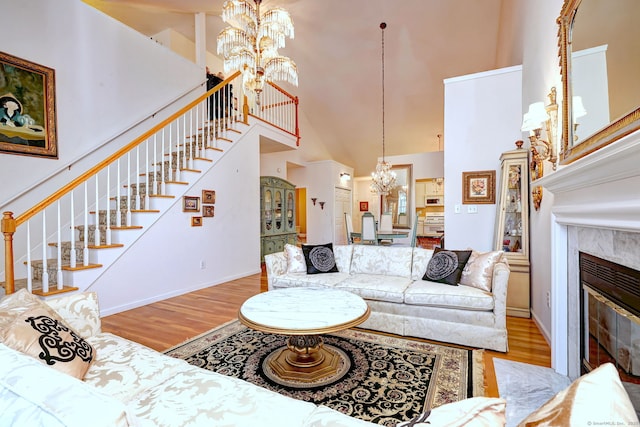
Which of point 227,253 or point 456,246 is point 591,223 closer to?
point 456,246

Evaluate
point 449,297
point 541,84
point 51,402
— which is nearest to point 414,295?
point 449,297

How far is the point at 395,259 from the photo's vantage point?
10.9ft

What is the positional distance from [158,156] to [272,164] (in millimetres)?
3119

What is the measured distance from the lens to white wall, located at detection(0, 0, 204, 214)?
11.0 feet

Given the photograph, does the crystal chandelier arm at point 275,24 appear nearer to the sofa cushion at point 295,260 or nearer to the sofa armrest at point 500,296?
the sofa cushion at point 295,260

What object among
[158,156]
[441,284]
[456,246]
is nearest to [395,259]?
[441,284]

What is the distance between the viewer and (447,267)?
286 cm

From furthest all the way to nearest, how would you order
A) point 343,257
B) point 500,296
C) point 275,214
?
point 275,214, point 343,257, point 500,296

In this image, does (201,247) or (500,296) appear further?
(201,247)

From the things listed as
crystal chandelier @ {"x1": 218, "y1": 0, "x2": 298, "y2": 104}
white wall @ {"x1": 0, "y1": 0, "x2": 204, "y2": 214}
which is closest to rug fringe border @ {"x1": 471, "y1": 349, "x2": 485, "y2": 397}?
crystal chandelier @ {"x1": 218, "y1": 0, "x2": 298, "y2": 104}

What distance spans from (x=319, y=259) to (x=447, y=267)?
1388 mm

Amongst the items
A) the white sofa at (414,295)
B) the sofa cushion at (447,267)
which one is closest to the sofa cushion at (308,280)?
the white sofa at (414,295)

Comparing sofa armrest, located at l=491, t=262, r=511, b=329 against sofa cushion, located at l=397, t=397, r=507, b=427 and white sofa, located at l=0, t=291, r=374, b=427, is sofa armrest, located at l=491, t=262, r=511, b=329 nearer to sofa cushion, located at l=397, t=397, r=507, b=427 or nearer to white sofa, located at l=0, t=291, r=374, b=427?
white sofa, located at l=0, t=291, r=374, b=427

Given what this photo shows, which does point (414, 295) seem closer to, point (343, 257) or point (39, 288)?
point (343, 257)
